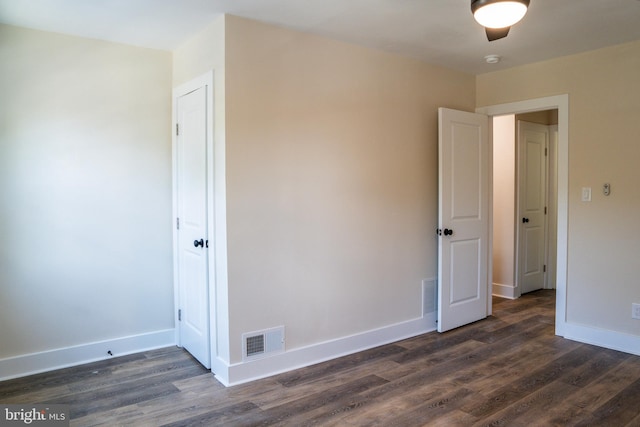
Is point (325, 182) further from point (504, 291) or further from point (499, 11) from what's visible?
point (504, 291)

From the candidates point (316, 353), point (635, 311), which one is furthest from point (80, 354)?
point (635, 311)

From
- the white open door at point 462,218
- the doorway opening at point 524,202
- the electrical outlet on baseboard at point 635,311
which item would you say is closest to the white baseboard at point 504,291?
the doorway opening at point 524,202

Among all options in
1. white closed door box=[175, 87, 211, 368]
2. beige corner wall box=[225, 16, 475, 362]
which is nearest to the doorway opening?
beige corner wall box=[225, 16, 475, 362]

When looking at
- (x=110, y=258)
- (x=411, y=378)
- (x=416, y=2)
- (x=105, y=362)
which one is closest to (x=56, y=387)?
(x=105, y=362)

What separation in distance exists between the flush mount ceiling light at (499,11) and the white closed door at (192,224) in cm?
186

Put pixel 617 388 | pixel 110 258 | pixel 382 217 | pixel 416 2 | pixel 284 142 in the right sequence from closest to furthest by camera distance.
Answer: pixel 416 2, pixel 617 388, pixel 284 142, pixel 110 258, pixel 382 217

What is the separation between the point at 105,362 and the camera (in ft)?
10.9

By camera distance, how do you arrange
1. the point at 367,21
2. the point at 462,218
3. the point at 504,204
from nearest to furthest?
the point at 367,21
the point at 462,218
the point at 504,204

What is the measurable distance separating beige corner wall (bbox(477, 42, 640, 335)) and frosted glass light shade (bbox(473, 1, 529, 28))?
2.03 m

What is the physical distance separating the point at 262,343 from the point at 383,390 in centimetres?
88

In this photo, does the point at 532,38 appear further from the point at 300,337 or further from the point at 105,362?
the point at 105,362

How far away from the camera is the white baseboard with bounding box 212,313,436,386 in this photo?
2.96 metres

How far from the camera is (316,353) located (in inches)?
130

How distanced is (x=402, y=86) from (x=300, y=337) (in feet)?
7.53
